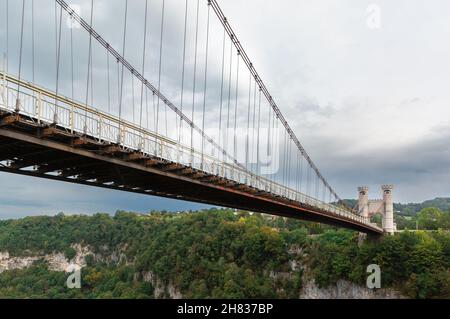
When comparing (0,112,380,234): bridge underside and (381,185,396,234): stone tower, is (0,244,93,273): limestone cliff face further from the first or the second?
(0,112,380,234): bridge underside

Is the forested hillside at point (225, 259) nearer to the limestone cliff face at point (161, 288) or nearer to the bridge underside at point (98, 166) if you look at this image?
the limestone cliff face at point (161, 288)

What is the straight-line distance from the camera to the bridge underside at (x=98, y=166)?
1438cm

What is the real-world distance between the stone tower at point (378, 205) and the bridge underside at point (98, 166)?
1751 inches

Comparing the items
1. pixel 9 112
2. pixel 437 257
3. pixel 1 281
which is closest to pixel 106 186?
pixel 9 112

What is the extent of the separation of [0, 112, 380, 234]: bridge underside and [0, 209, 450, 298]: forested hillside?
28.5 metres

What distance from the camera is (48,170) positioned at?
61.7 feet

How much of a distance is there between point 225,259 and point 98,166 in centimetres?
5636

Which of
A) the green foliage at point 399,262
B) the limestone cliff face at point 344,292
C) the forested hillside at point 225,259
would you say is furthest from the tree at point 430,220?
the limestone cliff face at point 344,292

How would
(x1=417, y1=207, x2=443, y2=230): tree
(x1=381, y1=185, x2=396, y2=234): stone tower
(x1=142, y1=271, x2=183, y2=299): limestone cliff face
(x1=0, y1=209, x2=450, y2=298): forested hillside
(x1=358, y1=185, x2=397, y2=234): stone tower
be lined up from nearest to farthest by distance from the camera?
(x1=0, y1=209, x2=450, y2=298): forested hillside → (x1=381, y1=185, x2=396, y2=234): stone tower → (x1=358, y1=185, x2=397, y2=234): stone tower → (x1=142, y1=271, x2=183, y2=299): limestone cliff face → (x1=417, y1=207, x2=443, y2=230): tree

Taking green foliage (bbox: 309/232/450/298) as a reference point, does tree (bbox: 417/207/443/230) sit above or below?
above

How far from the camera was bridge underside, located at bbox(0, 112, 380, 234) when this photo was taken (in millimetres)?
14375

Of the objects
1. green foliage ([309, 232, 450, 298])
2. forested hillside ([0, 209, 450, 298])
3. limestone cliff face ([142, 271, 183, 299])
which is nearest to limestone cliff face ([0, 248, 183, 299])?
forested hillside ([0, 209, 450, 298])

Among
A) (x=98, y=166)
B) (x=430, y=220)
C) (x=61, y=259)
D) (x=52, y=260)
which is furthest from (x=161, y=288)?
(x=98, y=166)

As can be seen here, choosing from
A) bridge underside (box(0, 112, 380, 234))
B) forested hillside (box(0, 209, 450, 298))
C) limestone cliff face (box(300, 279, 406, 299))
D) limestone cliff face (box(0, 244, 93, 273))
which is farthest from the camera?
limestone cliff face (box(0, 244, 93, 273))
